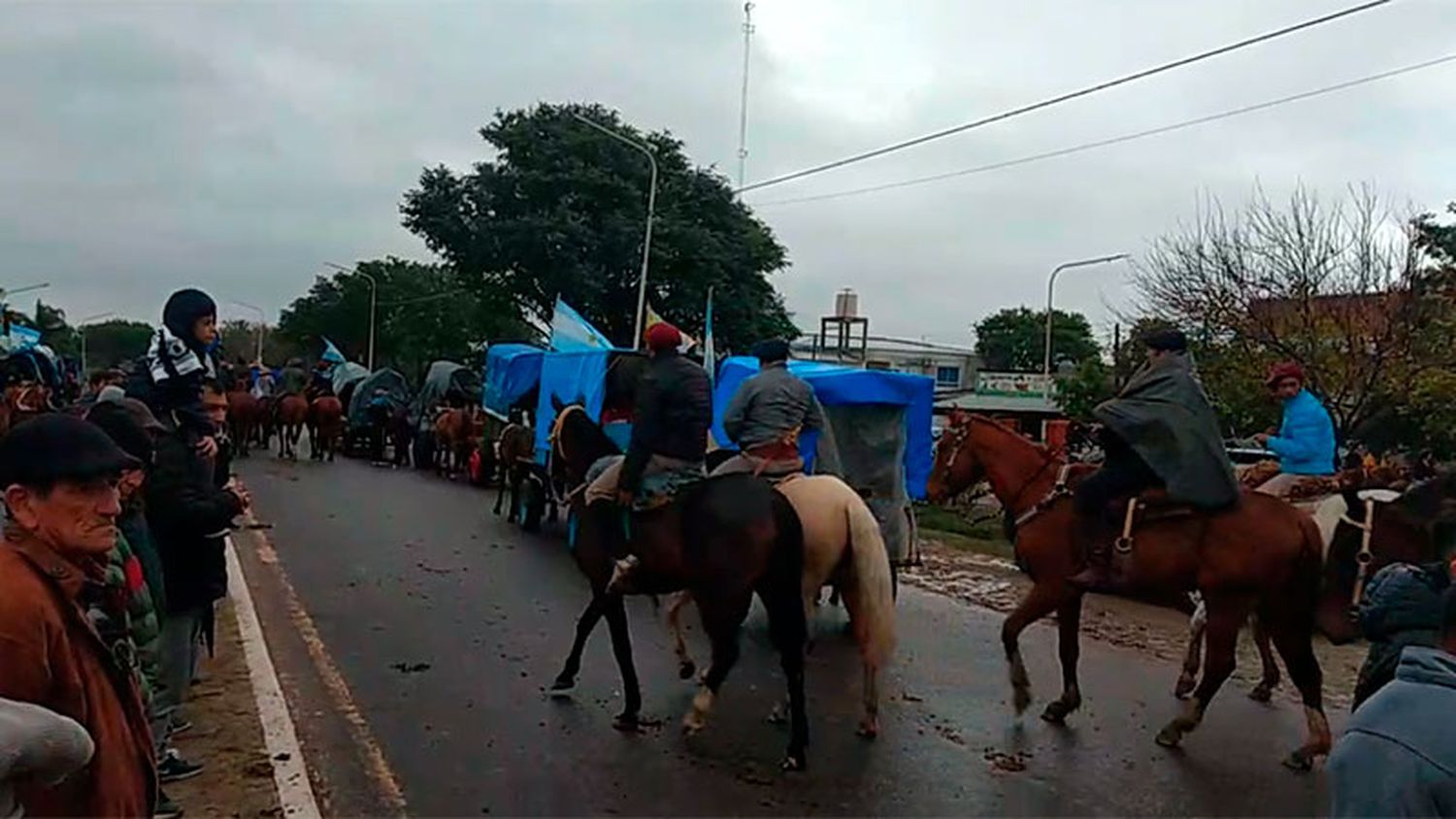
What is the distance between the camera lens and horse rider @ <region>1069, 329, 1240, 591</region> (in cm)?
732

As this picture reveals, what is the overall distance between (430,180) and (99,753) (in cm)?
3828

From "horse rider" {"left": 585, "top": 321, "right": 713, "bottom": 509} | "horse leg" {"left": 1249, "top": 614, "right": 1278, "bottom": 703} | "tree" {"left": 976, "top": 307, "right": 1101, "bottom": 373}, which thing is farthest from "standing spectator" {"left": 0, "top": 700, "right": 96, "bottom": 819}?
"tree" {"left": 976, "top": 307, "right": 1101, "bottom": 373}

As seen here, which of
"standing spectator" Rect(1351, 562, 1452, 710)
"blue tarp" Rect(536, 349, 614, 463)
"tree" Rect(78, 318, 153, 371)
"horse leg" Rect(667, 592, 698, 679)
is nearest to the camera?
"standing spectator" Rect(1351, 562, 1452, 710)

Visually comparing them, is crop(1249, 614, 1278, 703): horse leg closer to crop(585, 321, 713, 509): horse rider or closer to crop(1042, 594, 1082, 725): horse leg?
crop(1042, 594, 1082, 725): horse leg

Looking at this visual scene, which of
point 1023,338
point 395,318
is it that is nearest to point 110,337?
point 395,318

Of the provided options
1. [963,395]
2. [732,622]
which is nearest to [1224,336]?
[732,622]

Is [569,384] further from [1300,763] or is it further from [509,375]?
[1300,763]

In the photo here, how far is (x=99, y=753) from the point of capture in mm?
2469

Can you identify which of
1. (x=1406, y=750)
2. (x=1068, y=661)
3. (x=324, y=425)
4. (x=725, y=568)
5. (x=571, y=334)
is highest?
(x=571, y=334)

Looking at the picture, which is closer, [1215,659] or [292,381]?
[1215,659]

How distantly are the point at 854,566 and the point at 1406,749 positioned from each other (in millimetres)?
4743

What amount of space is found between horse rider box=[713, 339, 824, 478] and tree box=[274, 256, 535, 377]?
132ft

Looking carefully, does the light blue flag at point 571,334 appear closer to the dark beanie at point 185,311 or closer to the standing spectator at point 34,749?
the dark beanie at point 185,311

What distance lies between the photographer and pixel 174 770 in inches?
228
